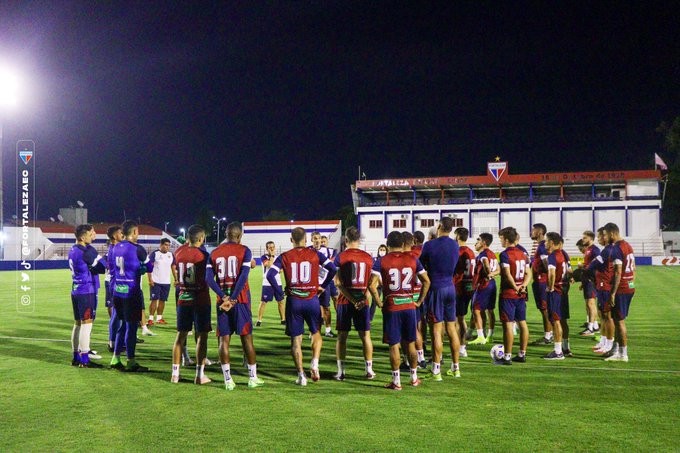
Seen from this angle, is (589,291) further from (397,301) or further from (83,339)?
(83,339)

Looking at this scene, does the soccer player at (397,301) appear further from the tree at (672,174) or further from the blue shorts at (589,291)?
the tree at (672,174)

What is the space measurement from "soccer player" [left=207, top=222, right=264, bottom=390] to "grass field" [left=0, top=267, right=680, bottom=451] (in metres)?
0.59

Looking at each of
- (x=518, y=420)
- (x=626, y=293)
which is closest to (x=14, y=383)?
(x=518, y=420)

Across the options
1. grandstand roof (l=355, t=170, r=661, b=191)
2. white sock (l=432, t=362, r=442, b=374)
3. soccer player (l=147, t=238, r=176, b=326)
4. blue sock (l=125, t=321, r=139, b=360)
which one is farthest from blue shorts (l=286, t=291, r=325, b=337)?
grandstand roof (l=355, t=170, r=661, b=191)

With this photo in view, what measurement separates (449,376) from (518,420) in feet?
→ 7.17

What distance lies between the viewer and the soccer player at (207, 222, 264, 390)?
695 cm

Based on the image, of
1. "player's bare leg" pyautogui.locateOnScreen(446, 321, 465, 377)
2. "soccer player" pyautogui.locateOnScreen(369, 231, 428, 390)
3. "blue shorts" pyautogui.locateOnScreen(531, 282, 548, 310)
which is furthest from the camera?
"blue shorts" pyautogui.locateOnScreen(531, 282, 548, 310)

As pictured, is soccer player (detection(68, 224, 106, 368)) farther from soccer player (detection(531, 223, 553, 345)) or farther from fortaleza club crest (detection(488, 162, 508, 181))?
fortaleza club crest (detection(488, 162, 508, 181))

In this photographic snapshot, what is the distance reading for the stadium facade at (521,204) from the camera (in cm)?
5822

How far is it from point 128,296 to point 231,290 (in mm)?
2160

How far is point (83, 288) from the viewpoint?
333 inches

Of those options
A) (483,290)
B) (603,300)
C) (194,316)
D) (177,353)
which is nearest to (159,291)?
(177,353)

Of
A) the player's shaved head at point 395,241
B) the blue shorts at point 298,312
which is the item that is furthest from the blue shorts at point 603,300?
the blue shorts at point 298,312

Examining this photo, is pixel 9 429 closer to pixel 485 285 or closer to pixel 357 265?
pixel 357 265
